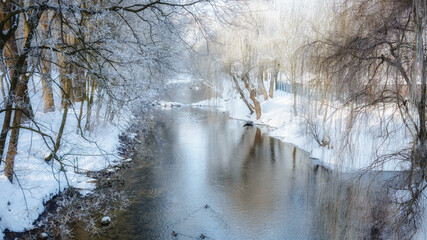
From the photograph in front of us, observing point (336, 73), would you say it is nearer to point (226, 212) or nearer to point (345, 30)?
point (345, 30)

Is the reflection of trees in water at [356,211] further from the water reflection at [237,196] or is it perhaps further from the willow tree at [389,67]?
the willow tree at [389,67]

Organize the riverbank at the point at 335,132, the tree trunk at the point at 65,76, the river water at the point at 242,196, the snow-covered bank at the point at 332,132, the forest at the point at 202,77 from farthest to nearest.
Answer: the river water at the point at 242,196
the snow-covered bank at the point at 332,132
the riverbank at the point at 335,132
the tree trunk at the point at 65,76
the forest at the point at 202,77

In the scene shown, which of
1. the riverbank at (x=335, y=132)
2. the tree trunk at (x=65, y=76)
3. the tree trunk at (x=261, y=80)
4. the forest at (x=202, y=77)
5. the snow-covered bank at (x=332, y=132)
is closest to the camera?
the forest at (x=202, y=77)

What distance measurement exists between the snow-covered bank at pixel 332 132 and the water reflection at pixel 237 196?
1.95ft

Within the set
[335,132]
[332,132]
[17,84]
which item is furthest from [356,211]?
[17,84]

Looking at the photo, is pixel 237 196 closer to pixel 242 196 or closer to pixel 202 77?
pixel 242 196

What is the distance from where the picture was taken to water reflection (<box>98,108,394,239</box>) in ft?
20.2

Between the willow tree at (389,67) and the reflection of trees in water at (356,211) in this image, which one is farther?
the reflection of trees in water at (356,211)

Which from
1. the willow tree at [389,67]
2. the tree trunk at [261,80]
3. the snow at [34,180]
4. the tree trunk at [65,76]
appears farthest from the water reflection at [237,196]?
the tree trunk at [261,80]

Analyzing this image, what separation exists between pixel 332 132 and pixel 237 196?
2.83 metres

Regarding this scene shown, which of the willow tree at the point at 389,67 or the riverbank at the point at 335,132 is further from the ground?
the willow tree at the point at 389,67

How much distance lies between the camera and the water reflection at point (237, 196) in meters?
6.17

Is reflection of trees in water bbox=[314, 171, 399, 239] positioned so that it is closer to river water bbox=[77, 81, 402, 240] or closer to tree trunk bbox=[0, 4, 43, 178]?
river water bbox=[77, 81, 402, 240]

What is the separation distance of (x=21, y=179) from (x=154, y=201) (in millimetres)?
2830
